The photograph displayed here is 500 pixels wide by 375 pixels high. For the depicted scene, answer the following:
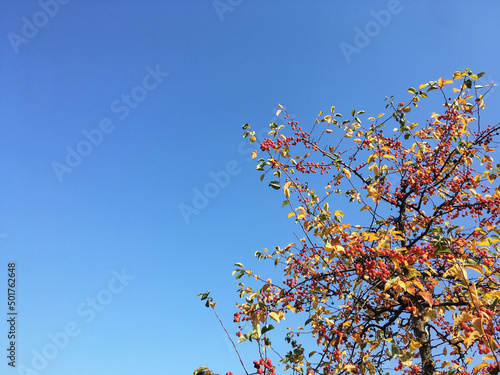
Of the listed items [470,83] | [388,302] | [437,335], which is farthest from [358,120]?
[437,335]

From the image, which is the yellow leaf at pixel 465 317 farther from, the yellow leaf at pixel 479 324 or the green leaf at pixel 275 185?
the green leaf at pixel 275 185

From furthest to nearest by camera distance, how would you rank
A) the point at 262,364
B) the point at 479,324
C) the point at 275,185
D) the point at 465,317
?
the point at 275,185 < the point at 262,364 < the point at 465,317 < the point at 479,324

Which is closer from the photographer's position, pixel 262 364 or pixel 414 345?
pixel 262 364

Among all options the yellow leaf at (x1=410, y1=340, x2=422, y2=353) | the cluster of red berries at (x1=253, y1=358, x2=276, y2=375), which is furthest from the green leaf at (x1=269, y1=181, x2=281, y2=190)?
the yellow leaf at (x1=410, y1=340, x2=422, y2=353)

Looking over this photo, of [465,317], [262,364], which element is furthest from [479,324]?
[262,364]

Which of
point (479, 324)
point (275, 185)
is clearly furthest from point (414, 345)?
point (275, 185)

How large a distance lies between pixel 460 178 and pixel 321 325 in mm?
3265

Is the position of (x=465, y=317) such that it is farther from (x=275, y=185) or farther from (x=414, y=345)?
(x=275, y=185)

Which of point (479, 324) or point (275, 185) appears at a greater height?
point (275, 185)

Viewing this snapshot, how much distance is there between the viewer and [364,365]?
3607 mm

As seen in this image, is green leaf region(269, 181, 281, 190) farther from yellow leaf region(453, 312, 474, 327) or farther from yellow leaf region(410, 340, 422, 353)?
yellow leaf region(410, 340, 422, 353)

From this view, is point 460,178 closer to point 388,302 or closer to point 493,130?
point 493,130

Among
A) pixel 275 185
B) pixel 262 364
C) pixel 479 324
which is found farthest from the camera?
pixel 275 185

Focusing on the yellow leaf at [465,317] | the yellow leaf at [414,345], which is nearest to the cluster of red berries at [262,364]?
the yellow leaf at [465,317]
